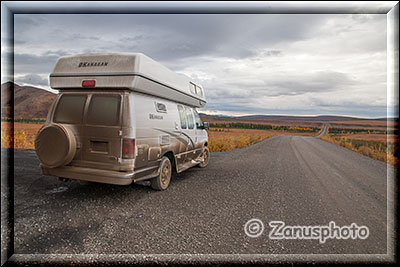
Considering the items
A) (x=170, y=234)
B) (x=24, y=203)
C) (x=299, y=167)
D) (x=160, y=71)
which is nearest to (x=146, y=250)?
(x=170, y=234)

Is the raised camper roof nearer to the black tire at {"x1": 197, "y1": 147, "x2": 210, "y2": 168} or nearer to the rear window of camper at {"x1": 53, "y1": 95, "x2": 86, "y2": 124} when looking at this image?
the rear window of camper at {"x1": 53, "y1": 95, "x2": 86, "y2": 124}

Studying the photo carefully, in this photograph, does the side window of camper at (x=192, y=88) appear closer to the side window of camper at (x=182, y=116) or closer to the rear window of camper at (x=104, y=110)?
the side window of camper at (x=182, y=116)

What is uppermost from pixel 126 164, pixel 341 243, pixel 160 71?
pixel 160 71

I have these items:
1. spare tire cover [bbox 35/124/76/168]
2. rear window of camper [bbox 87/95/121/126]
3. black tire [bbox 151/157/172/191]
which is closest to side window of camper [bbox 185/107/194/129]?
black tire [bbox 151/157/172/191]

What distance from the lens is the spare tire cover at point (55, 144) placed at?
4.29 m

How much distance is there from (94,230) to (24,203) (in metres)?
1.96

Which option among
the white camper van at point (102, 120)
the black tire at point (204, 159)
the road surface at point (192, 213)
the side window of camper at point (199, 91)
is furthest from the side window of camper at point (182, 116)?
the black tire at point (204, 159)

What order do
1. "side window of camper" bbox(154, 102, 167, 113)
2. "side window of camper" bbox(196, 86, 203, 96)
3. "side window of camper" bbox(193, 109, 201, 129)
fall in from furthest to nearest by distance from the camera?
"side window of camper" bbox(193, 109, 201, 129) → "side window of camper" bbox(196, 86, 203, 96) → "side window of camper" bbox(154, 102, 167, 113)

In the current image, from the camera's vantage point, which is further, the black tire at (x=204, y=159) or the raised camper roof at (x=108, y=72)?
the black tire at (x=204, y=159)

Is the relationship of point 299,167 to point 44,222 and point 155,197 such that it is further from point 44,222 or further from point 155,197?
point 44,222

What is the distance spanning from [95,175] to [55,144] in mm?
862

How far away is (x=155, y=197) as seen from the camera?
5234 mm

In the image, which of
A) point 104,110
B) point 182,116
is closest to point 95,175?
point 104,110

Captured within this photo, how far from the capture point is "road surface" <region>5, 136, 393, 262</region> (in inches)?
125
